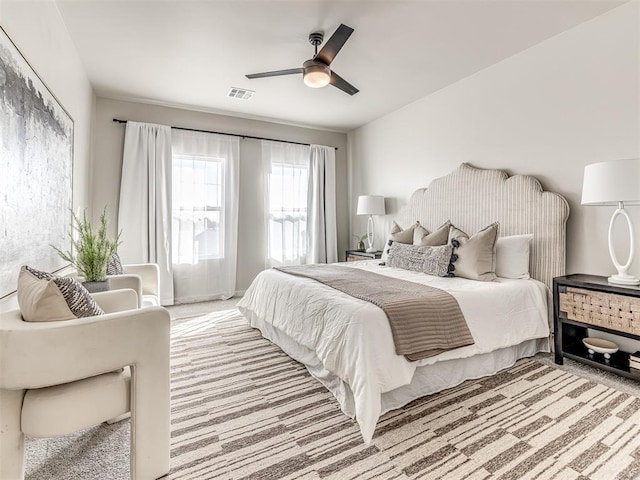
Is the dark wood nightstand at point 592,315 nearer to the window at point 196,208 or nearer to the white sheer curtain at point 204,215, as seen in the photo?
the white sheer curtain at point 204,215

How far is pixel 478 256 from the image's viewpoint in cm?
283

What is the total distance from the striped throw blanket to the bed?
0.20 ft

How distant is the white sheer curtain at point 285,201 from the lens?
505cm

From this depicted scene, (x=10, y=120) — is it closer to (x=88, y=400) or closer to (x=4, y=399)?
(x=4, y=399)

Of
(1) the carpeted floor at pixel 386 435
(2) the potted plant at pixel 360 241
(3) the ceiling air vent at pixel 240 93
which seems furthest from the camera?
(2) the potted plant at pixel 360 241

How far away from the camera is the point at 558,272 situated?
2.73m

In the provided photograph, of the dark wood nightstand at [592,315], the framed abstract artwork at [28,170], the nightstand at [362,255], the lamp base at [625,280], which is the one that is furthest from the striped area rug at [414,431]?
the nightstand at [362,255]

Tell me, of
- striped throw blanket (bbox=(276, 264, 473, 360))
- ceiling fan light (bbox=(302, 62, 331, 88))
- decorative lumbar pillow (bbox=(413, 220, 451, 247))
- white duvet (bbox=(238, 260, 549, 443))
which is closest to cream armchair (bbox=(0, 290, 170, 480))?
white duvet (bbox=(238, 260, 549, 443))

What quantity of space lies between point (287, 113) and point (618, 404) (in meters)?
4.64

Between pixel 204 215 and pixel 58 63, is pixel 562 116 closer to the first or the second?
pixel 58 63

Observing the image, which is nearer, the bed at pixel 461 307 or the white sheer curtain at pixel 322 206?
the bed at pixel 461 307

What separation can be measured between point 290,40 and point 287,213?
9.06 ft

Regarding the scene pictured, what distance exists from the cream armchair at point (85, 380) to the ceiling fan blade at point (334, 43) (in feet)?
7.08

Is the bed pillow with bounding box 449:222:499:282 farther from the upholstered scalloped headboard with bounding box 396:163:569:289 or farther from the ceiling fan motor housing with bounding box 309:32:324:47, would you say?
→ the ceiling fan motor housing with bounding box 309:32:324:47
